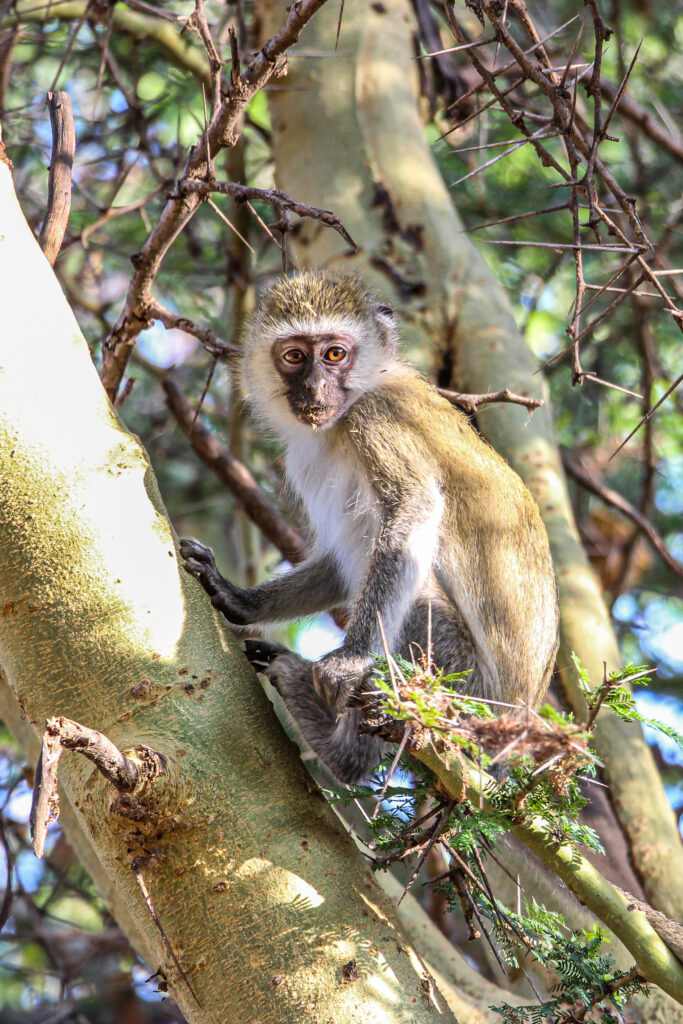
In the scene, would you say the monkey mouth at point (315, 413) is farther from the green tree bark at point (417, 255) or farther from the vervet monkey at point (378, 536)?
the green tree bark at point (417, 255)

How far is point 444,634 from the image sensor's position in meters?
3.68

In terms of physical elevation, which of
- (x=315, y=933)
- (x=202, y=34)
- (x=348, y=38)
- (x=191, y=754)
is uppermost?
(x=348, y=38)

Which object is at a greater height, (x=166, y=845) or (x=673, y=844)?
(x=166, y=845)

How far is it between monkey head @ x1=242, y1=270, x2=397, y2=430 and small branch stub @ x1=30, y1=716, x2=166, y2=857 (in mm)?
2092

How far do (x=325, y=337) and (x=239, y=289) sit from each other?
4.26ft

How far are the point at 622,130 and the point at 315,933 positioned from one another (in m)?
5.92

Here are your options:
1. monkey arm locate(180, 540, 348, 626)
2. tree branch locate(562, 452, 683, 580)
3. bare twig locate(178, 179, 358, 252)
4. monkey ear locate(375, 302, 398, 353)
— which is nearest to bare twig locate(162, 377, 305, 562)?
monkey arm locate(180, 540, 348, 626)

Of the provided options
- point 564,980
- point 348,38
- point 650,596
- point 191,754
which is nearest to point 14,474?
point 191,754

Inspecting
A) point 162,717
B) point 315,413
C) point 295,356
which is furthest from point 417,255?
point 162,717

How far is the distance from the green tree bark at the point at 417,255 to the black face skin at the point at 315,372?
1.39 feet

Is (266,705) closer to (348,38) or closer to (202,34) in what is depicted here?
(202,34)

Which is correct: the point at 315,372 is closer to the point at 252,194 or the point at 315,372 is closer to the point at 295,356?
the point at 295,356

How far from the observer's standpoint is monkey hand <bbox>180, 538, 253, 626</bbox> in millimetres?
3361

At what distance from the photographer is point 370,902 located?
7.47ft
